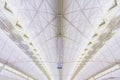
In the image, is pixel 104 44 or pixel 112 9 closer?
pixel 112 9

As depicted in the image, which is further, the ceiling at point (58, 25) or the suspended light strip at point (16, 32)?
the suspended light strip at point (16, 32)

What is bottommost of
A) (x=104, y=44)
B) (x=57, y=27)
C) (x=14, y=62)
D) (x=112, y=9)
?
(x=57, y=27)

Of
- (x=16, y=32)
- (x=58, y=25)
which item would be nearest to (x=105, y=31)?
(x=58, y=25)

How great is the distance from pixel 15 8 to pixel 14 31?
5229 mm

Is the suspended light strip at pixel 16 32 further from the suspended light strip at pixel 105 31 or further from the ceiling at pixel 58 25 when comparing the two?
the suspended light strip at pixel 105 31

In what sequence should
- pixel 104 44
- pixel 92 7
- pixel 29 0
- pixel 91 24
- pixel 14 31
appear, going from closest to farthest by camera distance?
pixel 29 0, pixel 92 7, pixel 91 24, pixel 14 31, pixel 104 44

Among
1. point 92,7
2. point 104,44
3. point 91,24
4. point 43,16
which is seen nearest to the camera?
point 92,7

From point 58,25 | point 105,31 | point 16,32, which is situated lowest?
point 58,25

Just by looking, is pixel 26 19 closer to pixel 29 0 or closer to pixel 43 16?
pixel 43 16

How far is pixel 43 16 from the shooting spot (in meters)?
13.5

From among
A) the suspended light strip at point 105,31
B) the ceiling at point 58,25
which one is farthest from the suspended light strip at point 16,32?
the suspended light strip at point 105,31

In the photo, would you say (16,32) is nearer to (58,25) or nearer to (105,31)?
(58,25)

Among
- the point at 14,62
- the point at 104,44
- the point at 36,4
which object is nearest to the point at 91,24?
the point at 36,4

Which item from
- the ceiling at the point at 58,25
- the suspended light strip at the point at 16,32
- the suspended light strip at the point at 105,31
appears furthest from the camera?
the suspended light strip at the point at 105,31
